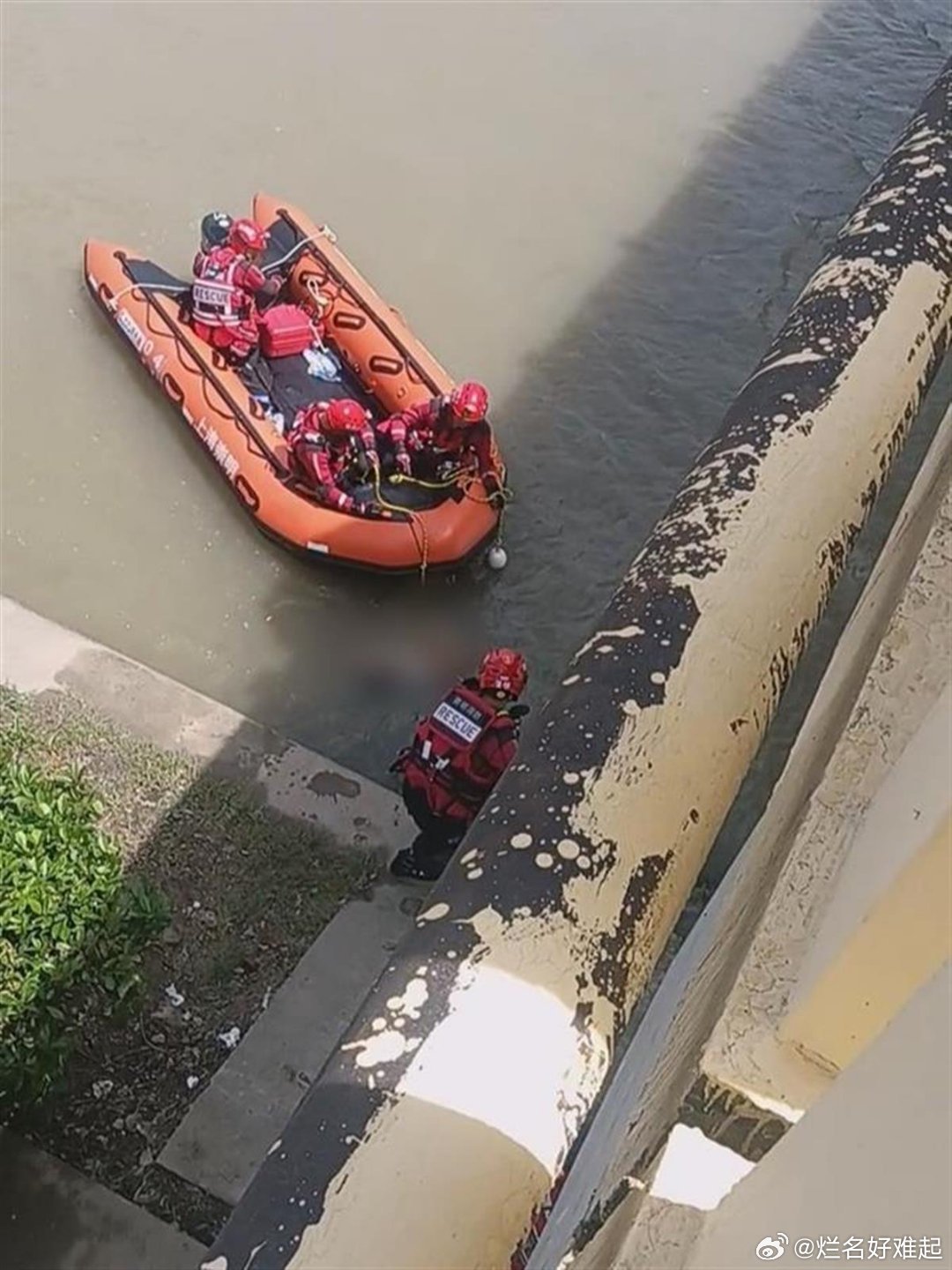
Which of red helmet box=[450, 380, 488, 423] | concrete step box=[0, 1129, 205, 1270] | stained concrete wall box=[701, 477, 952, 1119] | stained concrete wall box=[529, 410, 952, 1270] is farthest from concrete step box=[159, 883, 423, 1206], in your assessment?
stained concrete wall box=[701, 477, 952, 1119]

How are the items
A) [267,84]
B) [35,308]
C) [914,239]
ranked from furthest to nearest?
[267,84], [35,308], [914,239]

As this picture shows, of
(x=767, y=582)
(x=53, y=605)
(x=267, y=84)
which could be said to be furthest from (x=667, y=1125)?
(x=267, y=84)

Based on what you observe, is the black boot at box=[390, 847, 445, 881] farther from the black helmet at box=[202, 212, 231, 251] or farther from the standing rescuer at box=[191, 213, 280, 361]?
the black helmet at box=[202, 212, 231, 251]

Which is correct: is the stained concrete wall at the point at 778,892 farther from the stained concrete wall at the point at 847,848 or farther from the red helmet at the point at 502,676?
the red helmet at the point at 502,676

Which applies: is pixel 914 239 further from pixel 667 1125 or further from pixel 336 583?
pixel 336 583

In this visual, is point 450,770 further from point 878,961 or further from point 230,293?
point 878,961

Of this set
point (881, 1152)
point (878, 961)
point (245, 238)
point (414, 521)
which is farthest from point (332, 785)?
point (881, 1152)

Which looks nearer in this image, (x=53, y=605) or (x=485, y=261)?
(x=53, y=605)
